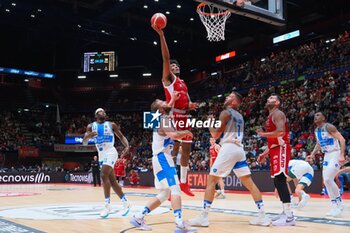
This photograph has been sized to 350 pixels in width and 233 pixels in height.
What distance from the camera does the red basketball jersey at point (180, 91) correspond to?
655 centimetres

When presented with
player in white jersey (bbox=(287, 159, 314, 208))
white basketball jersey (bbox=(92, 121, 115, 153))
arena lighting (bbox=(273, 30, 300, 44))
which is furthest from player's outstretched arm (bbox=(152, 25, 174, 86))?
arena lighting (bbox=(273, 30, 300, 44))

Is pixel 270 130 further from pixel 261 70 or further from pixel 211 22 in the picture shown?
pixel 261 70

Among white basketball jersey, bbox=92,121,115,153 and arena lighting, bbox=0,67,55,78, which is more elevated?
arena lighting, bbox=0,67,55,78

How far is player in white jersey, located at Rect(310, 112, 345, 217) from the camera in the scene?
307 inches

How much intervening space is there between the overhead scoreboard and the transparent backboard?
24.5 m

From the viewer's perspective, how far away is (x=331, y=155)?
8.20m

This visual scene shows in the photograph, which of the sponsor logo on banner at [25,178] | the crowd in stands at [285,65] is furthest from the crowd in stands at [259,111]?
the sponsor logo on banner at [25,178]

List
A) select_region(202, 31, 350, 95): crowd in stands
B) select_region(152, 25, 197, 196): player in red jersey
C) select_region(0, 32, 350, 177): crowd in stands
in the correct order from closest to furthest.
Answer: select_region(152, 25, 197, 196): player in red jersey
select_region(0, 32, 350, 177): crowd in stands
select_region(202, 31, 350, 95): crowd in stands

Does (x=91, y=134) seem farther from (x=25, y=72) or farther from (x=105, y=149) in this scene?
(x=25, y=72)

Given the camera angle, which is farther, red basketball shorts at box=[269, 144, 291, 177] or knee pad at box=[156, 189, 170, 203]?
red basketball shorts at box=[269, 144, 291, 177]

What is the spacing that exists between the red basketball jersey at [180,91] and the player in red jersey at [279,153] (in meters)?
1.31

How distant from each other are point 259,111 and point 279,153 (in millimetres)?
18081

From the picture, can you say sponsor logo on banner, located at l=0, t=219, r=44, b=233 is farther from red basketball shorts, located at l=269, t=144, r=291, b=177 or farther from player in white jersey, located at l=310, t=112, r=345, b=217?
player in white jersey, located at l=310, t=112, r=345, b=217

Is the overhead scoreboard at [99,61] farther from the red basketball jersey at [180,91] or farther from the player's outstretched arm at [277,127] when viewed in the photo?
the player's outstretched arm at [277,127]
